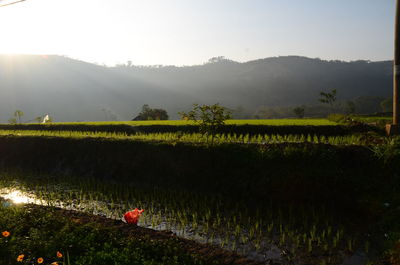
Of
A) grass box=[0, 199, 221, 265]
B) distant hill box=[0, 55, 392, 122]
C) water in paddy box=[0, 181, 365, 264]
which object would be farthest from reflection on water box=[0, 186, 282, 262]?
distant hill box=[0, 55, 392, 122]

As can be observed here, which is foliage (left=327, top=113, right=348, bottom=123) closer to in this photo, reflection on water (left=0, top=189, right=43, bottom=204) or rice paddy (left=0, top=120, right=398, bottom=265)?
rice paddy (left=0, top=120, right=398, bottom=265)

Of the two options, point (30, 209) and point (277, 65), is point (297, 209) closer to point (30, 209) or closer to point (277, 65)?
point (30, 209)

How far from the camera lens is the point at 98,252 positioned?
185 inches

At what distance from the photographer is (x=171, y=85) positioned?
15362 cm

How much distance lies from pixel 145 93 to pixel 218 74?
39147mm

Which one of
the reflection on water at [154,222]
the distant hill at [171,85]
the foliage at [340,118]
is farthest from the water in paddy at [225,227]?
the distant hill at [171,85]

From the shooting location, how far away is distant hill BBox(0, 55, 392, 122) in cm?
12038

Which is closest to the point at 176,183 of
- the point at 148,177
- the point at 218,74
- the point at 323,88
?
the point at 148,177

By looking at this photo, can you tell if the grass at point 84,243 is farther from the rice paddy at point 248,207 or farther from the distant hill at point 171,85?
the distant hill at point 171,85

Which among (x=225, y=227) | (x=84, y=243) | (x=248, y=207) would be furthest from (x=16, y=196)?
(x=248, y=207)

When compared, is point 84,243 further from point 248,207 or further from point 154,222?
point 248,207

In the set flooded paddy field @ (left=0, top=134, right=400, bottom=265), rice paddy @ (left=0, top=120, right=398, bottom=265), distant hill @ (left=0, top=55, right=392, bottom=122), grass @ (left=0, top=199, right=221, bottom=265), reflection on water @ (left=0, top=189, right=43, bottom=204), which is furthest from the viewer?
distant hill @ (left=0, top=55, right=392, bottom=122)

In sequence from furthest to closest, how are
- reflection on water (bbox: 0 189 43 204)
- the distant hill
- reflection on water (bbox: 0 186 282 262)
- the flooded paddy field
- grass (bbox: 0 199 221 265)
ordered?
the distant hill → reflection on water (bbox: 0 189 43 204) → the flooded paddy field → reflection on water (bbox: 0 186 282 262) → grass (bbox: 0 199 221 265)

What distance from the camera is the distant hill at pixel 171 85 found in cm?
12038
